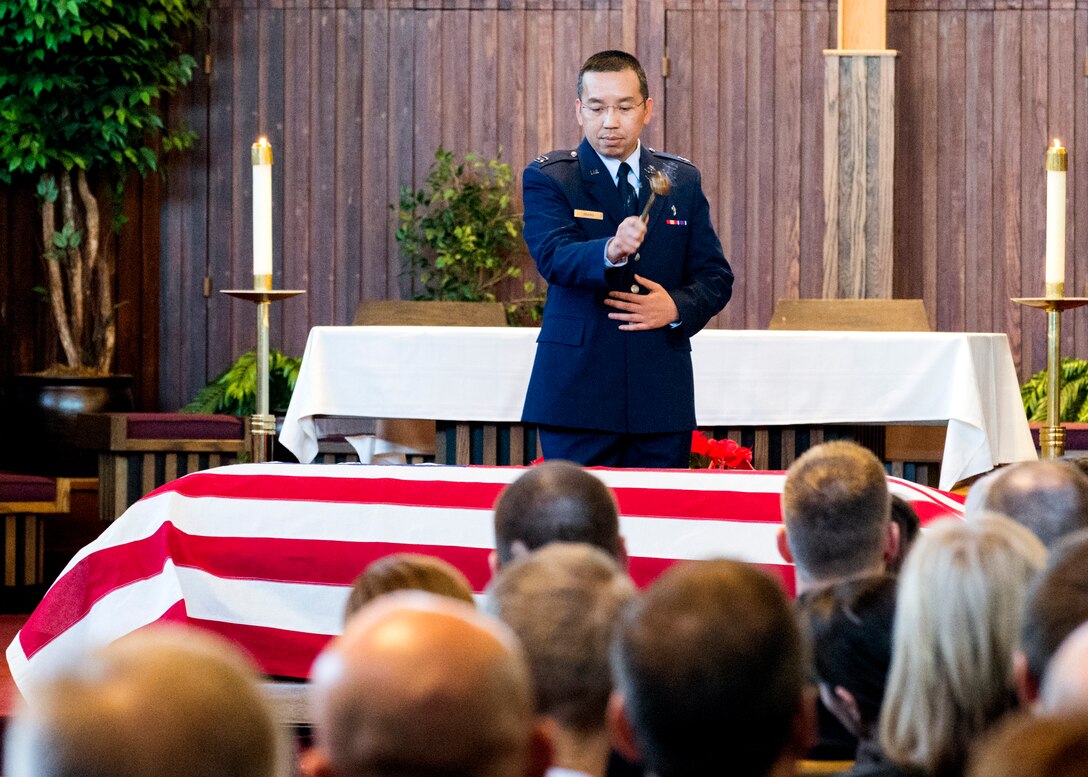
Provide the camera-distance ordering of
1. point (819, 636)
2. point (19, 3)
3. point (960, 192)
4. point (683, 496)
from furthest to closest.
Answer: point (960, 192), point (19, 3), point (683, 496), point (819, 636)

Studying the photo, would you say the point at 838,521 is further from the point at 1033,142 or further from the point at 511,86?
the point at 1033,142

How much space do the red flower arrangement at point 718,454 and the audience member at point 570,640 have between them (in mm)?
2221

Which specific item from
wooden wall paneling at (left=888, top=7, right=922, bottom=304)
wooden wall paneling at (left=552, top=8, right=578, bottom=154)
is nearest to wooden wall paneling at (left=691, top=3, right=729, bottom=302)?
wooden wall paneling at (left=552, top=8, right=578, bottom=154)

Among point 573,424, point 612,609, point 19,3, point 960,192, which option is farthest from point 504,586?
point 960,192

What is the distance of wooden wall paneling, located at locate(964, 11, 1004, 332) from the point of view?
7.60m

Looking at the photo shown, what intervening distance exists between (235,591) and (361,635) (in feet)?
7.02

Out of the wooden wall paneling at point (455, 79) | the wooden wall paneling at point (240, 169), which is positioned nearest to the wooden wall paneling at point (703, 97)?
the wooden wall paneling at point (455, 79)

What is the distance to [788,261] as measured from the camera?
7.65m

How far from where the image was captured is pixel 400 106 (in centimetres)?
764

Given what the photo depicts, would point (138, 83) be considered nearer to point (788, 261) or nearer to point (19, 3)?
point (19, 3)

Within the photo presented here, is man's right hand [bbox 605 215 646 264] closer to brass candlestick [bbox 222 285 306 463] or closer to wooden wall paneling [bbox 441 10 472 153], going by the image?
brass candlestick [bbox 222 285 306 463]

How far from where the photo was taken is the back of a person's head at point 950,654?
4.54ft

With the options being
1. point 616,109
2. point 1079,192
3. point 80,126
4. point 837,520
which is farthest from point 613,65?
point 1079,192

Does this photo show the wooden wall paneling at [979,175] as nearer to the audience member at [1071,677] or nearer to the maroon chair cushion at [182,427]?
the maroon chair cushion at [182,427]
